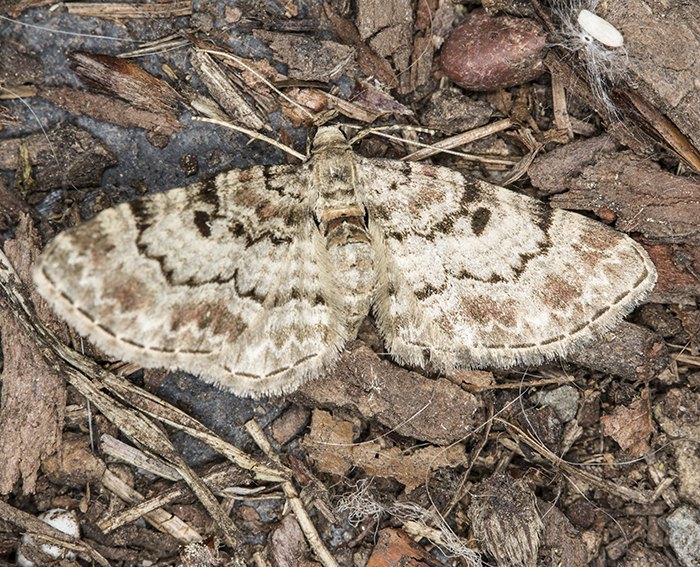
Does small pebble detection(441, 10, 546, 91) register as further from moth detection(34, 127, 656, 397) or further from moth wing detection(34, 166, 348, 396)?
moth wing detection(34, 166, 348, 396)

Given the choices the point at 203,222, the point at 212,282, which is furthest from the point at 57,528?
the point at 203,222

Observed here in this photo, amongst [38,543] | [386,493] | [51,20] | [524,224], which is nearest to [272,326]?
[386,493]

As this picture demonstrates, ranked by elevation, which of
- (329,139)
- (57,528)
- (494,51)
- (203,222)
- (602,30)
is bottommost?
(57,528)

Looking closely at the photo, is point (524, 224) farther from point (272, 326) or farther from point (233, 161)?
point (233, 161)

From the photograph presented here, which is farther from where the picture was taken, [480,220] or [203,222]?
[480,220]

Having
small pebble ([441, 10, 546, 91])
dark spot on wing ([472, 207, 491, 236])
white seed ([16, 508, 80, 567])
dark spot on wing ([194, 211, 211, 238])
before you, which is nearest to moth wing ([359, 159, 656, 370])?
dark spot on wing ([472, 207, 491, 236])

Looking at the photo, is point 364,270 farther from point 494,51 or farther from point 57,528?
point 57,528

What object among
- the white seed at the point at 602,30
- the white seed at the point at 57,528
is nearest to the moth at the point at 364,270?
the white seed at the point at 602,30
